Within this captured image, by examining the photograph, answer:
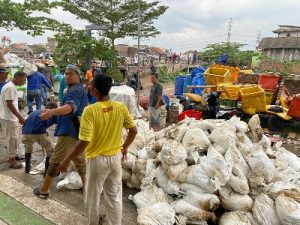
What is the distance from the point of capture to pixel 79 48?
471 inches

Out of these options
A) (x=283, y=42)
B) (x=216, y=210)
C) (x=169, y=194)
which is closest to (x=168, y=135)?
(x=169, y=194)

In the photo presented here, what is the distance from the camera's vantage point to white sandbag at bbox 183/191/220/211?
3586 millimetres

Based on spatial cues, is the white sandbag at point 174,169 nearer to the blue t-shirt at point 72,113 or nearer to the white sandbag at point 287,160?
the blue t-shirt at point 72,113

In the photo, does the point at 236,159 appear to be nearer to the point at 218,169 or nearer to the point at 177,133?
the point at 218,169

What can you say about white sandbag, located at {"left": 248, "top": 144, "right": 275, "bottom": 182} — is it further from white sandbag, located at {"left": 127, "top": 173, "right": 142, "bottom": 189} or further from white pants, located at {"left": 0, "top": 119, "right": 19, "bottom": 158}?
white pants, located at {"left": 0, "top": 119, "right": 19, "bottom": 158}

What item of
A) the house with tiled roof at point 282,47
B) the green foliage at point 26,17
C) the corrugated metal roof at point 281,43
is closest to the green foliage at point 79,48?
the green foliage at point 26,17

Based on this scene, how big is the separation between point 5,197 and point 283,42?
35.0 metres

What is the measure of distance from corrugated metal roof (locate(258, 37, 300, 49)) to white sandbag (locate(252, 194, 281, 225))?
107 ft

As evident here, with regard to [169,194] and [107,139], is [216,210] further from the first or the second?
[107,139]

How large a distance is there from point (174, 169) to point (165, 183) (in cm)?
23

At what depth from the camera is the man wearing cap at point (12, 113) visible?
4.79 m

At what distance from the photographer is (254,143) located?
4.49 meters

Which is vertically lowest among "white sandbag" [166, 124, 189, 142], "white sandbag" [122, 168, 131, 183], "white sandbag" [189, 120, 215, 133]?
"white sandbag" [122, 168, 131, 183]

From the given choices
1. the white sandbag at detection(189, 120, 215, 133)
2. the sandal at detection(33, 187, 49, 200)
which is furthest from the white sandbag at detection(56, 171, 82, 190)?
the white sandbag at detection(189, 120, 215, 133)
